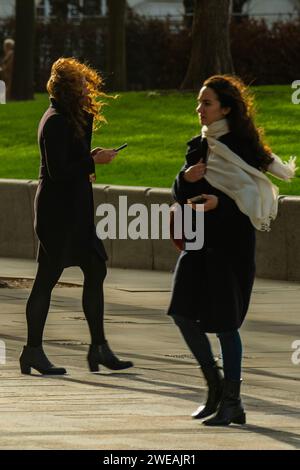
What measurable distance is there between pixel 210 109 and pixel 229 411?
153 cm

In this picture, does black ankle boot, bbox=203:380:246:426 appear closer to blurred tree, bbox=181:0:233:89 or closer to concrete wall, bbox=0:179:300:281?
concrete wall, bbox=0:179:300:281

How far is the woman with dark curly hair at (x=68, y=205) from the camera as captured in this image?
34.7 ft

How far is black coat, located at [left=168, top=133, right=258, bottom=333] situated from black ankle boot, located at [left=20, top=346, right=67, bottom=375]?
5.65 feet

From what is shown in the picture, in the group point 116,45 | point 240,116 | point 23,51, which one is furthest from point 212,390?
point 23,51

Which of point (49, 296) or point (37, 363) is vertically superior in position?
point (49, 296)

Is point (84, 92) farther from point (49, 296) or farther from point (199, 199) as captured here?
point (199, 199)

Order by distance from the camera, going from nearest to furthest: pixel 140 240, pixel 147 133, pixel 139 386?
pixel 139 386 < pixel 140 240 < pixel 147 133

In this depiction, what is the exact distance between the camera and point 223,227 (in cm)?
901

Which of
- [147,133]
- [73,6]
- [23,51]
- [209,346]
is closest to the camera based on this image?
[209,346]

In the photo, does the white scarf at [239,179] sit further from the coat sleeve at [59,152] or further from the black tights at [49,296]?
the black tights at [49,296]

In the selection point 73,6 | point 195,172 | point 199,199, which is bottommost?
point 73,6

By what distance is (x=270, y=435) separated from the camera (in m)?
8.43

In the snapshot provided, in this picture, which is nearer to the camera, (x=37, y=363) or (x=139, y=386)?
(x=139, y=386)

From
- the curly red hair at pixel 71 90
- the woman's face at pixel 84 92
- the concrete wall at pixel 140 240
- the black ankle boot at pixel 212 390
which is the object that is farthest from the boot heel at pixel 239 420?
the concrete wall at pixel 140 240
